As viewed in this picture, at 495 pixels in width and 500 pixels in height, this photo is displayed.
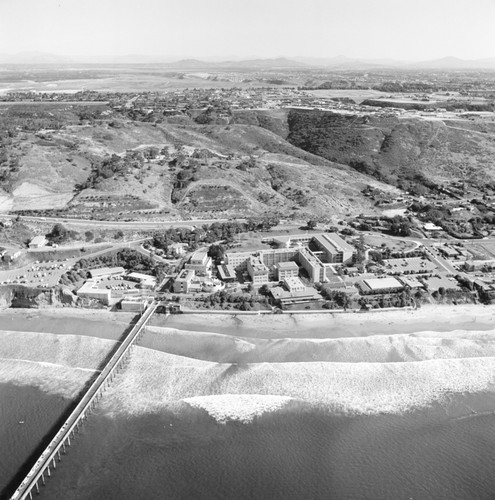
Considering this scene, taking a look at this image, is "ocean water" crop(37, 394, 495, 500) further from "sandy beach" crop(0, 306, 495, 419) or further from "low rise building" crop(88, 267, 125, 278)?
"low rise building" crop(88, 267, 125, 278)

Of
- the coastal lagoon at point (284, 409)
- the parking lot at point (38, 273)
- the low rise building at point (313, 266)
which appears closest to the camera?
the coastal lagoon at point (284, 409)

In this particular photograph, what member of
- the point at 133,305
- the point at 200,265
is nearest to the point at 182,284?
the point at 200,265

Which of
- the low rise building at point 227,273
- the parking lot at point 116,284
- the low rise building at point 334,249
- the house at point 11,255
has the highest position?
the low rise building at point 334,249

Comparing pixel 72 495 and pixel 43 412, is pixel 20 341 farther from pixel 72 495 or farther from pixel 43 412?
pixel 72 495

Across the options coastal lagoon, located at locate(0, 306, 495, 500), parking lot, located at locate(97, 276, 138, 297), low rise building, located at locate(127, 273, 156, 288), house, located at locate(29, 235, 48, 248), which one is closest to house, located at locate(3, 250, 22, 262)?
house, located at locate(29, 235, 48, 248)

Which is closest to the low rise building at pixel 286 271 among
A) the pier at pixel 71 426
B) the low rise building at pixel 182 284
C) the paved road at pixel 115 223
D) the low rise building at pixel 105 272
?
the low rise building at pixel 182 284

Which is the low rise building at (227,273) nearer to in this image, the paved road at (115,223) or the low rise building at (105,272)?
the low rise building at (105,272)
